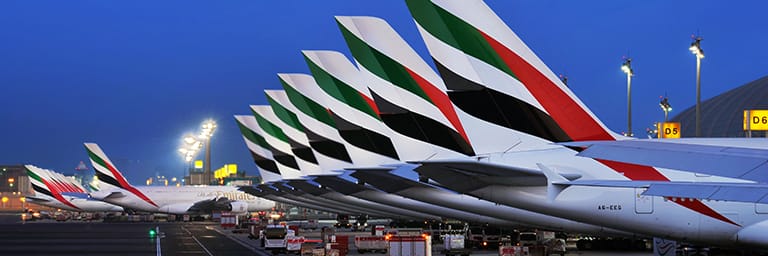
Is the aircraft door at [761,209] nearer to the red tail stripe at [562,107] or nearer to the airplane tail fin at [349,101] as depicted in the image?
the red tail stripe at [562,107]

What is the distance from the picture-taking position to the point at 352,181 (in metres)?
35.4

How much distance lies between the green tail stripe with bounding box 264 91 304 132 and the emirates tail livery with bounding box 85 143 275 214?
48705 millimetres

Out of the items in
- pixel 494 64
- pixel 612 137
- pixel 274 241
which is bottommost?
pixel 274 241

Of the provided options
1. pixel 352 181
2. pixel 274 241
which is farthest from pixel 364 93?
pixel 274 241

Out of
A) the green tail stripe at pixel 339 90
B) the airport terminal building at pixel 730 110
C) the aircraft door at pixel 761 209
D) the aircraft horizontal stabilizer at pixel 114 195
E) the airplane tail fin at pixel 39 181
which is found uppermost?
the airport terminal building at pixel 730 110

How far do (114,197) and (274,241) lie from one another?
60.8 meters

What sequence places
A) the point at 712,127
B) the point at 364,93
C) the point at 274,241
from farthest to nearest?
1. the point at 712,127
2. the point at 274,241
3. the point at 364,93

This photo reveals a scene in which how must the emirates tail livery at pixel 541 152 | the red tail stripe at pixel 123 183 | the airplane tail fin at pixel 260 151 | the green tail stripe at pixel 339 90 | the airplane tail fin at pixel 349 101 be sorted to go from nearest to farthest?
the emirates tail livery at pixel 541 152
the airplane tail fin at pixel 349 101
the green tail stripe at pixel 339 90
the airplane tail fin at pixel 260 151
the red tail stripe at pixel 123 183

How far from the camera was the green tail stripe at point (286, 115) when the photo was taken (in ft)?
179

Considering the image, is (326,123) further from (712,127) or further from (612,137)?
(712,127)

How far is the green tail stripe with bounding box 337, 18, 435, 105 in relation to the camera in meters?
31.0

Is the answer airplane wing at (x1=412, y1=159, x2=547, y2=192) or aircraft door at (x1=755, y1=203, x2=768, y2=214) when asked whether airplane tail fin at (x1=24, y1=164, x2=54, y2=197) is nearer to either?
airplane wing at (x1=412, y1=159, x2=547, y2=192)

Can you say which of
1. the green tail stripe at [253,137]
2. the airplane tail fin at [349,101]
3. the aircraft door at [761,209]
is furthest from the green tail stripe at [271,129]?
the aircraft door at [761,209]

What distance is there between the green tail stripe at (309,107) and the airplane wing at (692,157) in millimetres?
32965
